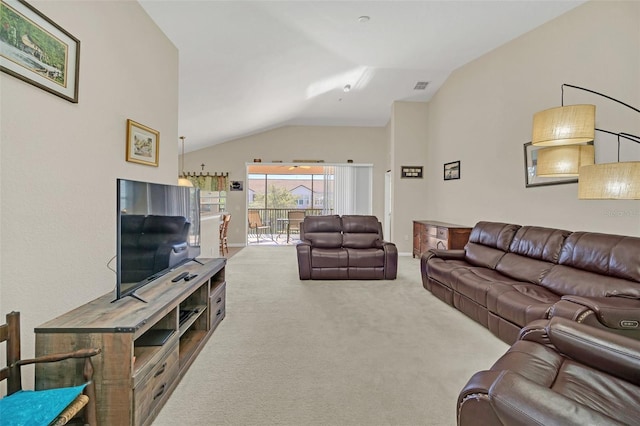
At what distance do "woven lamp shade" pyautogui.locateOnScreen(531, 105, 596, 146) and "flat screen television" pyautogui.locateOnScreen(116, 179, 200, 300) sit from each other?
10.3 ft

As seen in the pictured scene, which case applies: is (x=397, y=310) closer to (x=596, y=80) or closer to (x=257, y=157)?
(x=596, y=80)

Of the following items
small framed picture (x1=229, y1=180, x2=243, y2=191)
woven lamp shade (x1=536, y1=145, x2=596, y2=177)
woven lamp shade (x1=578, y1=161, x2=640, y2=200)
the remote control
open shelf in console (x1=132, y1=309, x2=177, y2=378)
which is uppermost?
small framed picture (x1=229, y1=180, x2=243, y2=191)

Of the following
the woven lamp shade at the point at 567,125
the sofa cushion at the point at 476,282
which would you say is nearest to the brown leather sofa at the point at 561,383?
the sofa cushion at the point at 476,282

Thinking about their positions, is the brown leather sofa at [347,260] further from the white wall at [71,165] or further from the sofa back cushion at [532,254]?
the white wall at [71,165]

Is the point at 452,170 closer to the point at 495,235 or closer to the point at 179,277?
the point at 495,235

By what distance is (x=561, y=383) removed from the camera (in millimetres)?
1353

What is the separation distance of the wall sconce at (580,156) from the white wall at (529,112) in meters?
0.47

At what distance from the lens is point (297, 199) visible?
10438 mm

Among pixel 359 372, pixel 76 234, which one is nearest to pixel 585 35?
pixel 359 372

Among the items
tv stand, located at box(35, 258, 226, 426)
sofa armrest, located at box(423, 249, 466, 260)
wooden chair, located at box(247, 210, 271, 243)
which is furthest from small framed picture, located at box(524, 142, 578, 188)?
wooden chair, located at box(247, 210, 271, 243)

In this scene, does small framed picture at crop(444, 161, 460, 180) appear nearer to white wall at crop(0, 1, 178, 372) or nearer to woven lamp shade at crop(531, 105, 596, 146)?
woven lamp shade at crop(531, 105, 596, 146)

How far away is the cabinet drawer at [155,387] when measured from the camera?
58.3 inches

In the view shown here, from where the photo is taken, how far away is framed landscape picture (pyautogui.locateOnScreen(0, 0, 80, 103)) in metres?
1.40

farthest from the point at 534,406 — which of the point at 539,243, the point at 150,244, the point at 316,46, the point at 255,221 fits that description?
the point at 255,221
